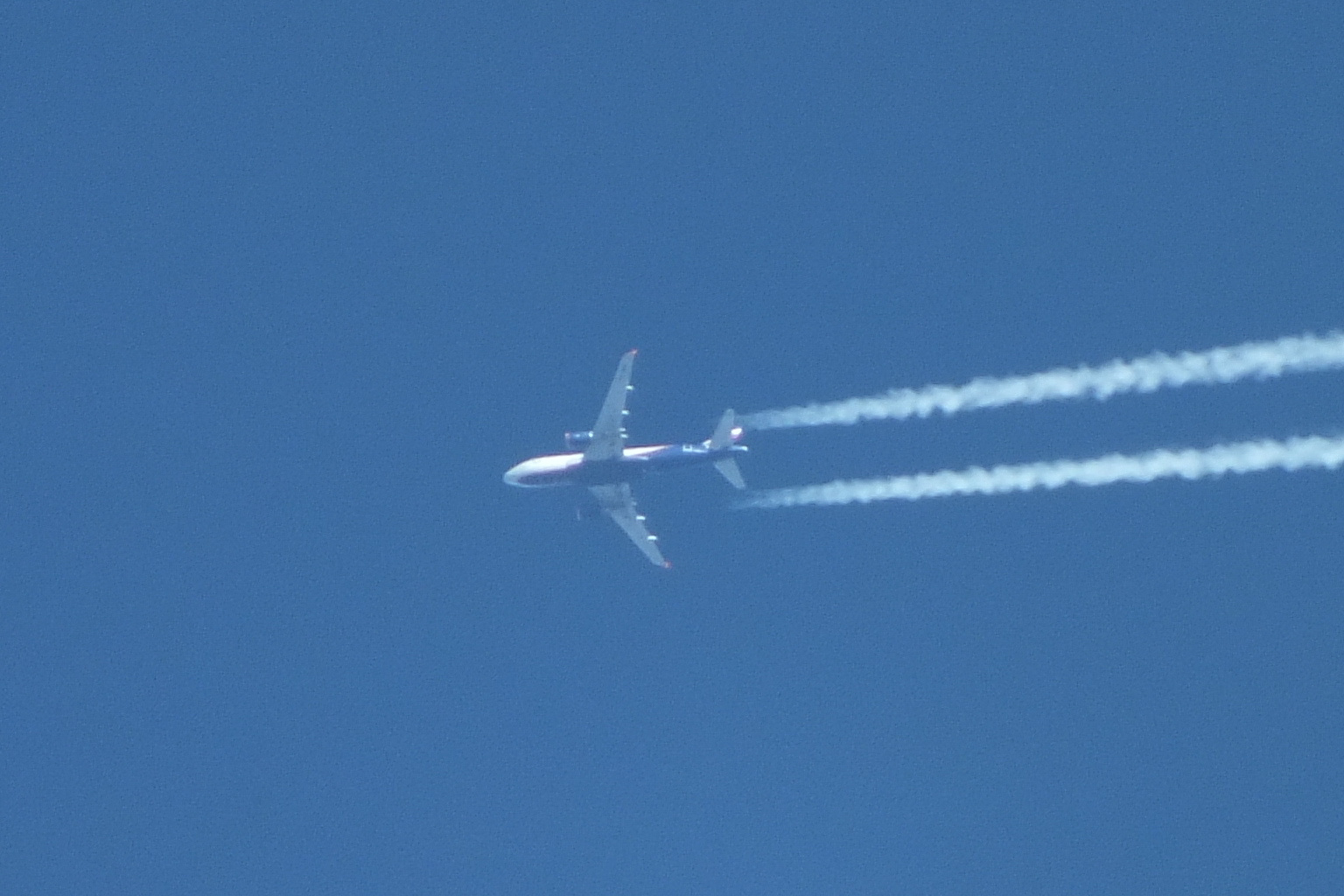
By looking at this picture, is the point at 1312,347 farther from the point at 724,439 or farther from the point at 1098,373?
the point at 724,439

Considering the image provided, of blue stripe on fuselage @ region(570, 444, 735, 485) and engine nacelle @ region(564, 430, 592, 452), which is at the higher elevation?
engine nacelle @ region(564, 430, 592, 452)

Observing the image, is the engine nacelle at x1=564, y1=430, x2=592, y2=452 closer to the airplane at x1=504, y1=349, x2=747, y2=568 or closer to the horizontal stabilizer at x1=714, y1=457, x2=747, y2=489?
the airplane at x1=504, y1=349, x2=747, y2=568

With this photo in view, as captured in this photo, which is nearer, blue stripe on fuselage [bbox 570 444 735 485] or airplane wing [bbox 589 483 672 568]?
blue stripe on fuselage [bbox 570 444 735 485]

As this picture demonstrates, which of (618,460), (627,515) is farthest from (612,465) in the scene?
(627,515)

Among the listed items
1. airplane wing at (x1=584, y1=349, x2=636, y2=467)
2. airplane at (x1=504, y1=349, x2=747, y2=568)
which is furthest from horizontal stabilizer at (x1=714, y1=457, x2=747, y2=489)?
airplane wing at (x1=584, y1=349, x2=636, y2=467)

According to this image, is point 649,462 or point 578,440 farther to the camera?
point 578,440

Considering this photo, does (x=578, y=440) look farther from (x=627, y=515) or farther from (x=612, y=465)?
(x=627, y=515)

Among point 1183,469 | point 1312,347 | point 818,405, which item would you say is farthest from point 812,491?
point 1312,347

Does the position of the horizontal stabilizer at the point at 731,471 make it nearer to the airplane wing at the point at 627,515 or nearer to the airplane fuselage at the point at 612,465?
the airplane fuselage at the point at 612,465
